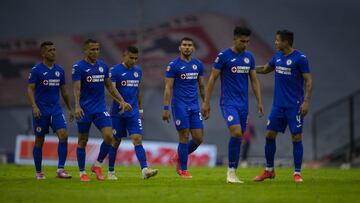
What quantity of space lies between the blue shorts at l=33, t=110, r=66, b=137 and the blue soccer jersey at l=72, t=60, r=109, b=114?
768 mm

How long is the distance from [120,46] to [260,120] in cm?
648

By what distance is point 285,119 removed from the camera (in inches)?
621

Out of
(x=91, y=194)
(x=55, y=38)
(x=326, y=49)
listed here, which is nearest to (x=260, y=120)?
(x=326, y=49)

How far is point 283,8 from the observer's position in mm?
35594

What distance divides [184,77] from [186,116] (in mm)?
762

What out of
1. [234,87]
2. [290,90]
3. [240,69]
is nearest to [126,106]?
[234,87]

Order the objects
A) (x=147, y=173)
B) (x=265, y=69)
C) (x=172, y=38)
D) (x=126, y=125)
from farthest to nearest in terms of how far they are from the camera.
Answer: (x=172, y=38)
(x=126, y=125)
(x=147, y=173)
(x=265, y=69)

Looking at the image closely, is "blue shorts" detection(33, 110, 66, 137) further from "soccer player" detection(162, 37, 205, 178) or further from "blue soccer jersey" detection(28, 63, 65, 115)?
"soccer player" detection(162, 37, 205, 178)

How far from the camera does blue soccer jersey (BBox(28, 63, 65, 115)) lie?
17.0 meters

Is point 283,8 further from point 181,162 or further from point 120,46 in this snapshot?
point 181,162

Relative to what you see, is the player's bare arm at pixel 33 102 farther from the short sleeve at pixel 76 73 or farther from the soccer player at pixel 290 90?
the soccer player at pixel 290 90

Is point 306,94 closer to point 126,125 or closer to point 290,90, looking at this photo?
point 290,90

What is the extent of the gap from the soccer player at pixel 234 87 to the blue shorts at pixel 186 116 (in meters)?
1.68

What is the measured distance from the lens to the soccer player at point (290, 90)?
15438mm
